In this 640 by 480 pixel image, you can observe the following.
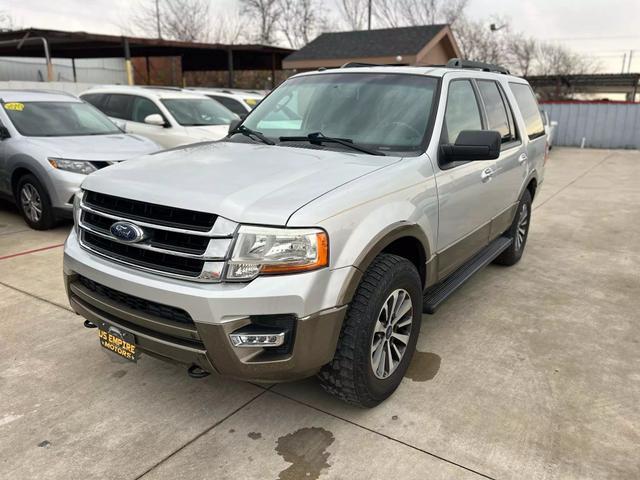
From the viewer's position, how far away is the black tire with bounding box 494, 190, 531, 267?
5.18m

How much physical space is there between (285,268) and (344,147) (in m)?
1.21

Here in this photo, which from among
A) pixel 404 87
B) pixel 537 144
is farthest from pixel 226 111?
pixel 404 87

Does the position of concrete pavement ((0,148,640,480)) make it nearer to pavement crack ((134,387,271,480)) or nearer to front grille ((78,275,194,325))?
pavement crack ((134,387,271,480))

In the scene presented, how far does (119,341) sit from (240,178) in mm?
1043

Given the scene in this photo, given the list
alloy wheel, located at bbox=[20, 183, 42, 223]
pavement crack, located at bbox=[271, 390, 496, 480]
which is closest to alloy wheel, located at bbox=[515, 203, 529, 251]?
pavement crack, located at bbox=[271, 390, 496, 480]

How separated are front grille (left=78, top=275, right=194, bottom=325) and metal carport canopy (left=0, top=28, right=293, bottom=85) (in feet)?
46.7

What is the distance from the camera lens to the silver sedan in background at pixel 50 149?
6.16 metres

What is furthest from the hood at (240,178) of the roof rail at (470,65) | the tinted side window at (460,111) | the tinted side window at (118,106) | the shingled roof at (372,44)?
the shingled roof at (372,44)

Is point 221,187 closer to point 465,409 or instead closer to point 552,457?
point 465,409

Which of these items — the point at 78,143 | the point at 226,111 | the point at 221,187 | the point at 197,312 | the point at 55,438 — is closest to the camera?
the point at 197,312

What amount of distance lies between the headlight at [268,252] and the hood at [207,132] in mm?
6443

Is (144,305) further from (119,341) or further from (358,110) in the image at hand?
(358,110)

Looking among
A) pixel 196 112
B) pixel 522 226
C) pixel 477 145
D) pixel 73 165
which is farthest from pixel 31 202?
pixel 522 226

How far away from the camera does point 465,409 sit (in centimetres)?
294
